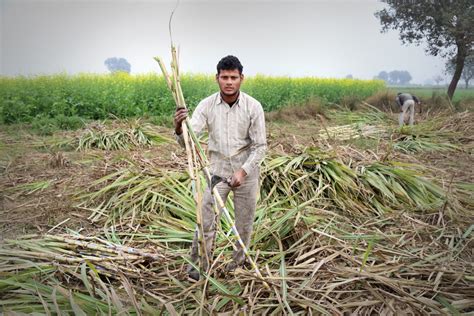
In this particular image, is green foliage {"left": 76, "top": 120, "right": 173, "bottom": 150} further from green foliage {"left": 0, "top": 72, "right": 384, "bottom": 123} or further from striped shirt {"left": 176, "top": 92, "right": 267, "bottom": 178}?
striped shirt {"left": 176, "top": 92, "right": 267, "bottom": 178}

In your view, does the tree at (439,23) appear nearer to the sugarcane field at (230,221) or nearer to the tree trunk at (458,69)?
the tree trunk at (458,69)

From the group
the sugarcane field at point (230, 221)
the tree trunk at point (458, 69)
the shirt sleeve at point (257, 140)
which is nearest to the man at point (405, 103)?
the sugarcane field at point (230, 221)

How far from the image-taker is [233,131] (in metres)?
2.13

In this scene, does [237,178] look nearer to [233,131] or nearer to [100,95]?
[233,131]

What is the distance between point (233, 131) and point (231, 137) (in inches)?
1.3

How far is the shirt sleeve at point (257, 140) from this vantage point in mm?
2100

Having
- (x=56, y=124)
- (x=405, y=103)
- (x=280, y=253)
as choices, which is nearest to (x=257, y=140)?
(x=280, y=253)

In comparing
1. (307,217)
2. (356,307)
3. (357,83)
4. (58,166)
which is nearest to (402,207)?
(307,217)

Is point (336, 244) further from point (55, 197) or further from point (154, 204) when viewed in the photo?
point (55, 197)

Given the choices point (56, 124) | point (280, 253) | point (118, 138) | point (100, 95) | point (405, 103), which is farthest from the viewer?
point (100, 95)

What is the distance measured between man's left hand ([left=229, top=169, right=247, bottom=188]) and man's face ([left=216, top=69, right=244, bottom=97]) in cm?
40

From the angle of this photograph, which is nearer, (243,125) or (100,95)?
(243,125)

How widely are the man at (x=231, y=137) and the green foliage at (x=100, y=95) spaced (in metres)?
6.49

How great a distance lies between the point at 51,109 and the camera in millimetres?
8914
